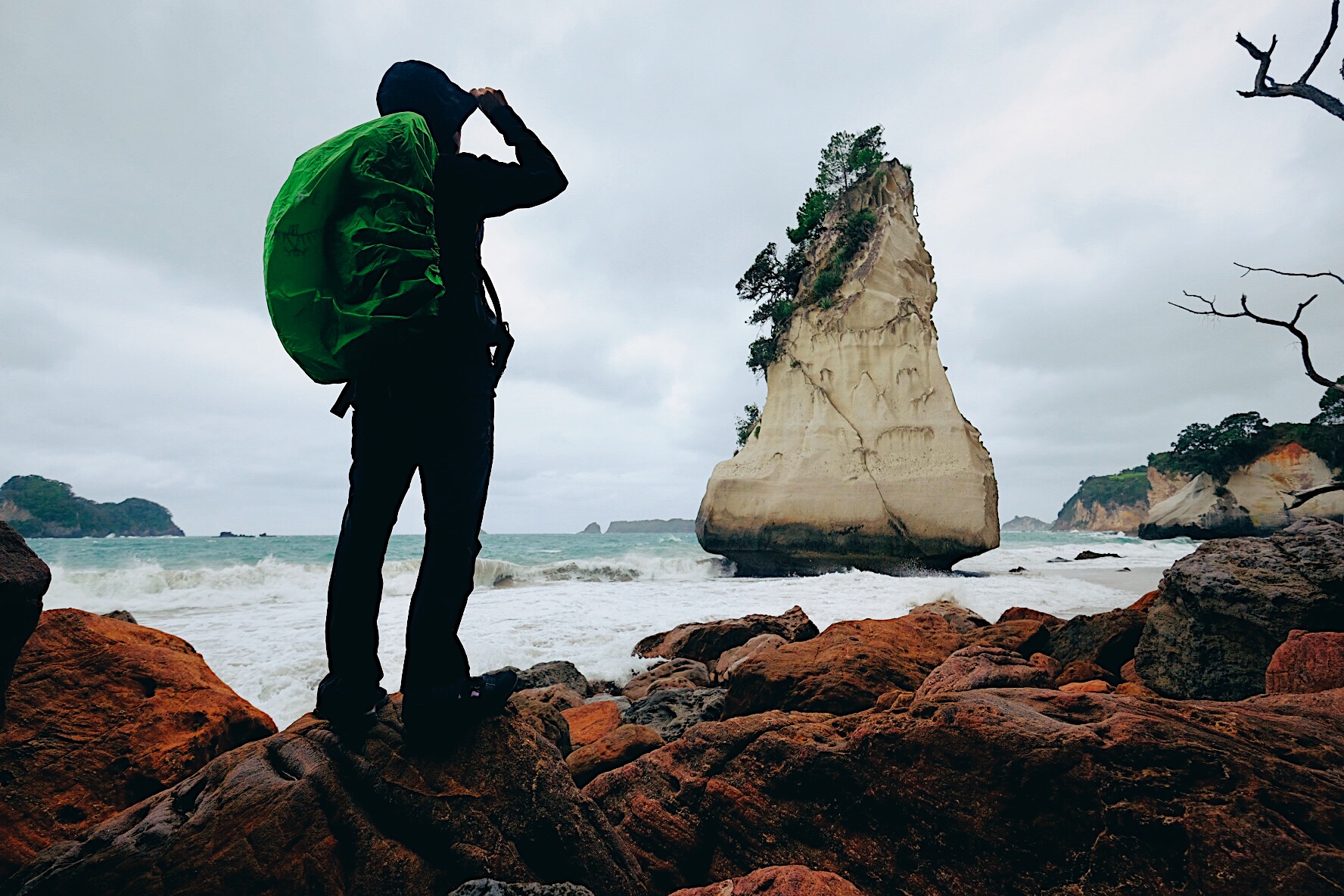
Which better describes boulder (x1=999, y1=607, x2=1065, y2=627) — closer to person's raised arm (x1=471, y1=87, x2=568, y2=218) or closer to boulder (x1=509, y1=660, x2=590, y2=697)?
boulder (x1=509, y1=660, x2=590, y2=697)

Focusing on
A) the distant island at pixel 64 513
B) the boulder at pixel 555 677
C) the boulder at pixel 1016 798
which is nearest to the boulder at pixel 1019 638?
the boulder at pixel 1016 798

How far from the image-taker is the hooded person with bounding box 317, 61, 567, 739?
6.05 feet

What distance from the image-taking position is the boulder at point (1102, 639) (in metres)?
4.79

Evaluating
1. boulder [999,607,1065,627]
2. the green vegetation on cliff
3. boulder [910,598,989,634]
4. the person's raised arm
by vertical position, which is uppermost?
the green vegetation on cliff

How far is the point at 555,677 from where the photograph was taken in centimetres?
575

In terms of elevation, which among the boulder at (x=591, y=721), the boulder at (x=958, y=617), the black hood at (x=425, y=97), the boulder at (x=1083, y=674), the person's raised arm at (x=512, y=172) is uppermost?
the black hood at (x=425, y=97)

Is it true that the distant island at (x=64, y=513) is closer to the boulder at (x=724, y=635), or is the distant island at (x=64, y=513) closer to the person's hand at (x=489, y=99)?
the boulder at (x=724, y=635)

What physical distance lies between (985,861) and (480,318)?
7.21ft

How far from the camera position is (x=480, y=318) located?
198 centimetres

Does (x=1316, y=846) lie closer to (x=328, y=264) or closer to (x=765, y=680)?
(x=765, y=680)

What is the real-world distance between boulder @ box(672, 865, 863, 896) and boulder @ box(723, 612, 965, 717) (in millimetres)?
2058

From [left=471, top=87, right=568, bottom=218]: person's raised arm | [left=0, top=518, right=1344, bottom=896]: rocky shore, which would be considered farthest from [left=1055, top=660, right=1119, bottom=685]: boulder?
[left=471, top=87, right=568, bottom=218]: person's raised arm

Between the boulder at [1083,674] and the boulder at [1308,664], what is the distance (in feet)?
4.14

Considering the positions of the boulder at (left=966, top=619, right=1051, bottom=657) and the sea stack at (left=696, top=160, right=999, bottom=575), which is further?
the sea stack at (left=696, top=160, right=999, bottom=575)
